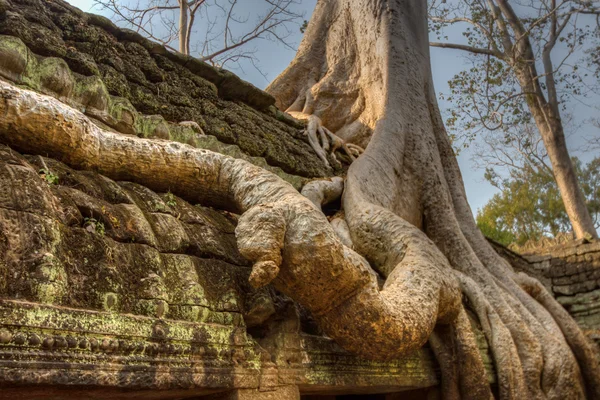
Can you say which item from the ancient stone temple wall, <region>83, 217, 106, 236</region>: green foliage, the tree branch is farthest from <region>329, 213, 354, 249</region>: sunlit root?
the tree branch

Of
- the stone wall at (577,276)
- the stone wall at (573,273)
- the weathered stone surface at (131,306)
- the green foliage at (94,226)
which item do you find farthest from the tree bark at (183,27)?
the green foliage at (94,226)

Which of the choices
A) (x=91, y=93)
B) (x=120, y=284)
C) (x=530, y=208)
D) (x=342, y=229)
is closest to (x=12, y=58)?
(x=91, y=93)

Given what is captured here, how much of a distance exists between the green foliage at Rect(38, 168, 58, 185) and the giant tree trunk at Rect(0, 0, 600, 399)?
0.55ft

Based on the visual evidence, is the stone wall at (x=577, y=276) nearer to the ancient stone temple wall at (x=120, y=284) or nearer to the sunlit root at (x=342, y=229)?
the sunlit root at (x=342, y=229)

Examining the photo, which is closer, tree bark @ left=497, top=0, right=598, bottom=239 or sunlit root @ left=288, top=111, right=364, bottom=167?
sunlit root @ left=288, top=111, right=364, bottom=167

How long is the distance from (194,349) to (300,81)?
17.5ft

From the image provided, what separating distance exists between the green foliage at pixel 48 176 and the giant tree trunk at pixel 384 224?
17 cm

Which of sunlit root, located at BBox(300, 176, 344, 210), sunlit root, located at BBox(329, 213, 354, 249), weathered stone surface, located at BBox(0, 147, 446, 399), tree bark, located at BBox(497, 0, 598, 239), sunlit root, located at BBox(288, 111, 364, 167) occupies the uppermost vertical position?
tree bark, located at BBox(497, 0, 598, 239)

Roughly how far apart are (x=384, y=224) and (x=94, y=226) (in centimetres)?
178

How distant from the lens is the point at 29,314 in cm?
142

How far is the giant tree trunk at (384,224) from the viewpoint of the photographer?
204cm

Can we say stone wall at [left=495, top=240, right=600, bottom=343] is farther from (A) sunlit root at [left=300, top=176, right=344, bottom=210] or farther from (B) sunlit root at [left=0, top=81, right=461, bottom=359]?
(B) sunlit root at [left=0, top=81, right=461, bottom=359]

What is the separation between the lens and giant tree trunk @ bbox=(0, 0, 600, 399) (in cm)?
204

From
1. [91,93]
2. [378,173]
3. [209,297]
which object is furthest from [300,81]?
[209,297]
